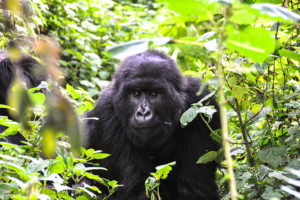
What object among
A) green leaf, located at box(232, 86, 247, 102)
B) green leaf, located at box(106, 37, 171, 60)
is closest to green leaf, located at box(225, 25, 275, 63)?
green leaf, located at box(106, 37, 171, 60)

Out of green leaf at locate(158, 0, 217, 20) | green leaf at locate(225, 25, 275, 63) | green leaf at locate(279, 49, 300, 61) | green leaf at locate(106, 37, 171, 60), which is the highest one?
green leaf at locate(158, 0, 217, 20)

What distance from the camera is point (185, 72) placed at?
12.2ft

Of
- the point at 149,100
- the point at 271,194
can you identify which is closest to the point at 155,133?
the point at 149,100

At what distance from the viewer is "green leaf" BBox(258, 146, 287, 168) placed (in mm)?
2785

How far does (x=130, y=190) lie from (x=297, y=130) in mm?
1516

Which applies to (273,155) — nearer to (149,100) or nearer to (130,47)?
(149,100)

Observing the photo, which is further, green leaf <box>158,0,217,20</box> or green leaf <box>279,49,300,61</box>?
green leaf <box>279,49,300,61</box>

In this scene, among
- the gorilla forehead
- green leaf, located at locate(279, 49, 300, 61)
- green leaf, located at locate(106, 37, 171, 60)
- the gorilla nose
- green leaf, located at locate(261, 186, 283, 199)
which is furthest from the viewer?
the gorilla forehead

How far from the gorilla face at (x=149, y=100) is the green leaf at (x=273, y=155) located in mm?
930

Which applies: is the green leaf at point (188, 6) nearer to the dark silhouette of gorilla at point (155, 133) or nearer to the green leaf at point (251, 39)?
the green leaf at point (251, 39)

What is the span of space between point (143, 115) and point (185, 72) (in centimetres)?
64

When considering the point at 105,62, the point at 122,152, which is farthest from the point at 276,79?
the point at 105,62

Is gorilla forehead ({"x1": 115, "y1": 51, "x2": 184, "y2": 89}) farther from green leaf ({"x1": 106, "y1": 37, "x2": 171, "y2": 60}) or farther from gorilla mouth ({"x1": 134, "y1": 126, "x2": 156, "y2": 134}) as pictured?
green leaf ({"x1": 106, "y1": 37, "x2": 171, "y2": 60})

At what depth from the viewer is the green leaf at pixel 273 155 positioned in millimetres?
2785
